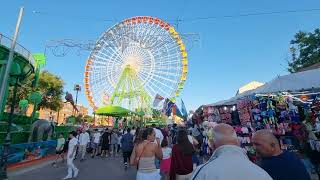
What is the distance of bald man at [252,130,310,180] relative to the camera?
304 centimetres

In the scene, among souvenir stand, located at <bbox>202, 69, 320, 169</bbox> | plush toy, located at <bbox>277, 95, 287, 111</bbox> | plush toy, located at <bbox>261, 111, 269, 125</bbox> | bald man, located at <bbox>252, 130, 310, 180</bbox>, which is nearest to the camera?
bald man, located at <bbox>252, 130, 310, 180</bbox>

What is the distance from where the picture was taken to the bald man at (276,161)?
9.98ft

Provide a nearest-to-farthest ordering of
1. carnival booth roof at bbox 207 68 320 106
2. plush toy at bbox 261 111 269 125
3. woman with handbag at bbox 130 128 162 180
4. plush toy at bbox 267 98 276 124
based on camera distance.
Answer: woman with handbag at bbox 130 128 162 180 → carnival booth roof at bbox 207 68 320 106 → plush toy at bbox 267 98 276 124 → plush toy at bbox 261 111 269 125

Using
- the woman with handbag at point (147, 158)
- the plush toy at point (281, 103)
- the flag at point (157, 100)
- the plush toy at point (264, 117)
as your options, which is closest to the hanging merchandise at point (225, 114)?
the plush toy at point (264, 117)

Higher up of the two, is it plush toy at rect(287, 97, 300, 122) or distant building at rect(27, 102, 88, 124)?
distant building at rect(27, 102, 88, 124)

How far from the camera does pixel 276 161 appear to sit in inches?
123

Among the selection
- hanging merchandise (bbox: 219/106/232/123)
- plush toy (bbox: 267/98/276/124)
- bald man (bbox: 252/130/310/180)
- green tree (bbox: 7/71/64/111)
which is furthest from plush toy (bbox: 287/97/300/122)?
green tree (bbox: 7/71/64/111)

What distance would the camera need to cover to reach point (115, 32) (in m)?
35.7

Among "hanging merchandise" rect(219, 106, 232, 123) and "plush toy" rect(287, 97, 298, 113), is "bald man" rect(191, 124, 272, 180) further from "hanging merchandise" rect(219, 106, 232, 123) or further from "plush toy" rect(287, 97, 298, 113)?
"hanging merchandise" rect(219, 106, 232, 123)

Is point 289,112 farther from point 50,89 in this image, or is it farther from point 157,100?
point 50,89

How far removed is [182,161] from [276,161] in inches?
101

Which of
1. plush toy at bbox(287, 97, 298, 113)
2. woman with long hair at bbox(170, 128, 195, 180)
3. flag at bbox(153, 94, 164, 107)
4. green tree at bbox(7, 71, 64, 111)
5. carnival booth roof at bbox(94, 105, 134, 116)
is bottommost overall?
woman with long hair at bbox(170, 128, 195, 180)

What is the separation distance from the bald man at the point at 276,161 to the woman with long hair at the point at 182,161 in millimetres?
2296

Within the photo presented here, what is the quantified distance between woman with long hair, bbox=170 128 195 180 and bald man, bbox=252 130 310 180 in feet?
7.53
